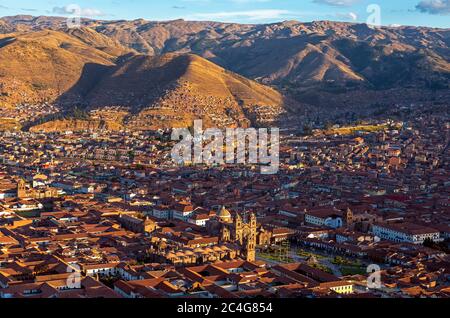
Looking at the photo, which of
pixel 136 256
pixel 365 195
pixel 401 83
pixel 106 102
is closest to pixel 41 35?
pixel 106 102

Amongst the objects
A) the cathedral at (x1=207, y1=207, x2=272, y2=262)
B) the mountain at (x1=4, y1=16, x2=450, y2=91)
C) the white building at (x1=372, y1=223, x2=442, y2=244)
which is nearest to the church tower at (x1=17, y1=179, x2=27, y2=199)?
the cathedral at (x1=207, y1=207, x2=272, y2=262)

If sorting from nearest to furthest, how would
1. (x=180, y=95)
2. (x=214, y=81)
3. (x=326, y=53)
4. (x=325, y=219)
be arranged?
1. (x=325, y=219)
2. (x=180, y=95)
3. (x=214, y=81)
4. (x=326, y=53)

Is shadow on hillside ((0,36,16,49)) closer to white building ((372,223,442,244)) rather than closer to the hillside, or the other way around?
the hillside

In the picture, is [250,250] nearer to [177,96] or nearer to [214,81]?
[177,96]

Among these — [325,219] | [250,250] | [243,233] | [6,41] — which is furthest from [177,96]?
Result: [250,250]

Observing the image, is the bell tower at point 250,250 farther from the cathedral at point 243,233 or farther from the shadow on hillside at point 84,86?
A: the shadow on hillside at point 84,86

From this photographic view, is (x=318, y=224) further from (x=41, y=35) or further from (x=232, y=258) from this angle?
(x=41, y=35)
